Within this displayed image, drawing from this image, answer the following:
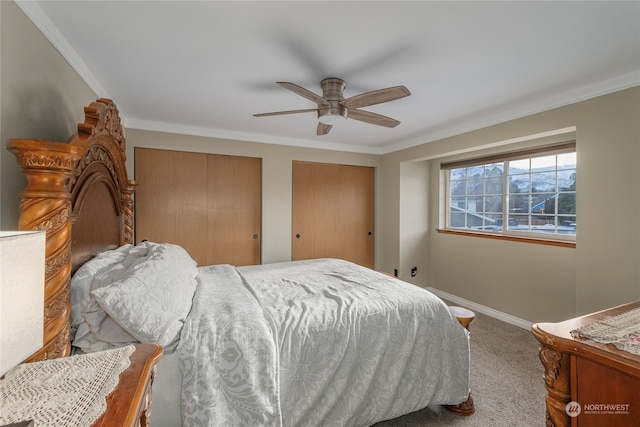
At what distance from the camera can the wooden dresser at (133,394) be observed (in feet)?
2.09

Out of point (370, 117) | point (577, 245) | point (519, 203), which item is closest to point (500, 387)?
point (577, 245)

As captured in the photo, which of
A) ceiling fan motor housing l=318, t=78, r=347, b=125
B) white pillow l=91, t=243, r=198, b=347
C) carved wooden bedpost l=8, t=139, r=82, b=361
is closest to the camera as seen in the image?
carved wooden bedpost l=8, t=139, r=82, b=361

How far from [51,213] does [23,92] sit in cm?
69

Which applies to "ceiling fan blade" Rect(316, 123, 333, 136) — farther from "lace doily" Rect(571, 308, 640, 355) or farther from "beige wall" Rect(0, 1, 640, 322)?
"lace doily" Rect(571, 308, 640, 355)

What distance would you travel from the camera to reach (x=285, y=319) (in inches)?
61.1

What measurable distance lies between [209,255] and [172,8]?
107 inches

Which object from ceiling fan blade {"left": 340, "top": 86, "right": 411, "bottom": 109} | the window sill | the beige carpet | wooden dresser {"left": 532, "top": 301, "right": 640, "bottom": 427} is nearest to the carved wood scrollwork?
wooden dresser {"left": 532, "top": 301, "right": 640, "bottom": 427}

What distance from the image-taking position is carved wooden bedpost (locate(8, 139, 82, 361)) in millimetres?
1023

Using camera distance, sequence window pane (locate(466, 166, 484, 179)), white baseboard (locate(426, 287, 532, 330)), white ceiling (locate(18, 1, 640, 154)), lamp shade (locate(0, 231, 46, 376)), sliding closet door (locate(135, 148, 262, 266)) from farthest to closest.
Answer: window pane (locate(466, 166, 484, 179)), sliding closet door (locate(135, 148, 262, 266)), white baseboard (locate(426, 287, 532, 330)), white ceiling (locate(18, 1, 640, 154)), lamp shade (locate(0, 231, 46, 376))

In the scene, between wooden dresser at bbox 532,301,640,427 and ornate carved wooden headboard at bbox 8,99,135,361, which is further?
ornate carved wooden headboard at bbox 8,99,135,361

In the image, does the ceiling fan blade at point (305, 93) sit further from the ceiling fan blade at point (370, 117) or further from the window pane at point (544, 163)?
the window pane at point (544, 163)

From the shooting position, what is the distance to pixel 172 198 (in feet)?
10.9

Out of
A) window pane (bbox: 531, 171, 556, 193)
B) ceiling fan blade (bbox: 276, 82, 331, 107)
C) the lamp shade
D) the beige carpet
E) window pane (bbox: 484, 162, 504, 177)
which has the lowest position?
the beige carpet

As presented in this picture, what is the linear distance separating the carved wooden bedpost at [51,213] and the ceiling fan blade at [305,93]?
3.69ft
